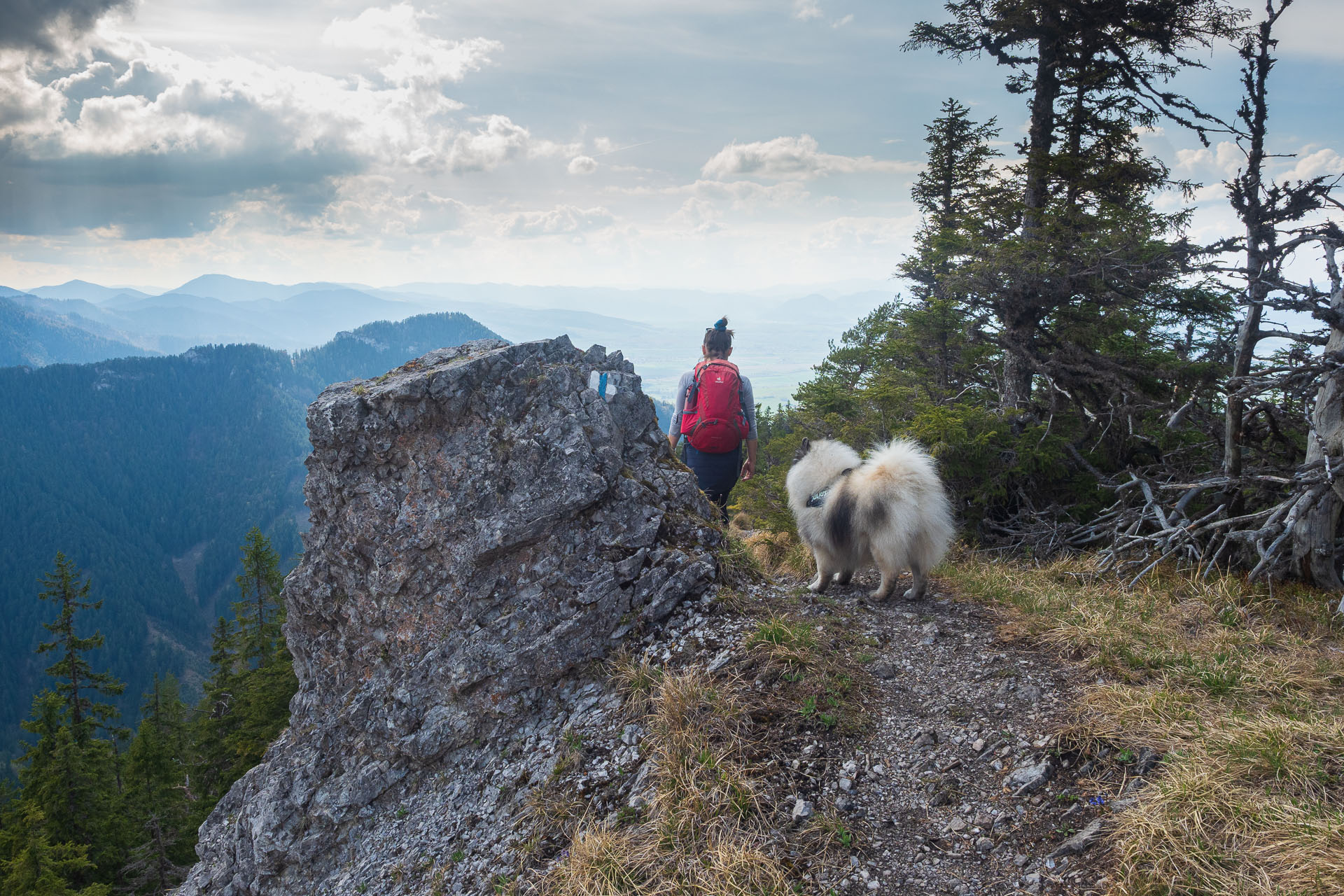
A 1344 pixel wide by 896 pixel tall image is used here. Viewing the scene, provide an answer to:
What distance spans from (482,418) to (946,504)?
5.00 metres

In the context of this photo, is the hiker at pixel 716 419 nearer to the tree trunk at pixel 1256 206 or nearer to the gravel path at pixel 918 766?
the gravel path at pixel 918 766

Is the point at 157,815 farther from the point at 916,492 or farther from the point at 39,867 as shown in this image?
the point at 916,492

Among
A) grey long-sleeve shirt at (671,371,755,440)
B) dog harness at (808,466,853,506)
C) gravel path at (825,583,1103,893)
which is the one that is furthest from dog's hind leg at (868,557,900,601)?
grey long-sleeve shirt at (671,371,755,440)

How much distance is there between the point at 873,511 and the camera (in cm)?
693

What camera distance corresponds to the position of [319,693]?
24.6ft

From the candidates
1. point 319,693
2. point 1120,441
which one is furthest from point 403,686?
point 1120,441

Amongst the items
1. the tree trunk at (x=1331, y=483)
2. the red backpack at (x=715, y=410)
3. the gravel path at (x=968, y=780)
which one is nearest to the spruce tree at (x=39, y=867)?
the red backpack at (x=715, y=410)

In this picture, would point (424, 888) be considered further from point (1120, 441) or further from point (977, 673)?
point (1120, 441)

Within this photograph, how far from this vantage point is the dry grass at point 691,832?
3721 millimetres

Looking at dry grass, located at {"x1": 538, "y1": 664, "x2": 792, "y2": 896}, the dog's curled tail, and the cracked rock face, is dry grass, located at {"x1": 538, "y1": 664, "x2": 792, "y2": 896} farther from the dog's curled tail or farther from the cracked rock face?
the dog's curled tail

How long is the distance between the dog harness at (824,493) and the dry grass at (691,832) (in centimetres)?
299

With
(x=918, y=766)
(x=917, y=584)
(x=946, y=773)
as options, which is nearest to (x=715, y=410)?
(x=917, y=584)

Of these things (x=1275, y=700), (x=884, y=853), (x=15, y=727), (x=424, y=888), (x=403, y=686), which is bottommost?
(x=15, y=727)

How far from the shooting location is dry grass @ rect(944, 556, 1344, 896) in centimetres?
321
